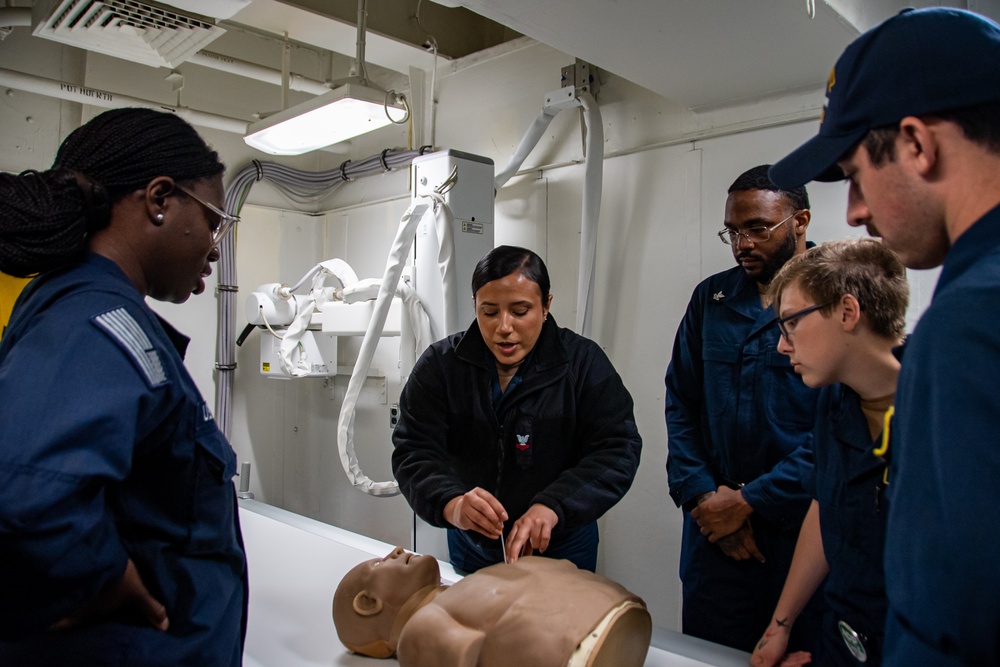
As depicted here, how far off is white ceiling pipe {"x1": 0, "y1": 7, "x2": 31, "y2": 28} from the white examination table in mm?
2395

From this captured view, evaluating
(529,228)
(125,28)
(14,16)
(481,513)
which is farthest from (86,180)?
(14,16)

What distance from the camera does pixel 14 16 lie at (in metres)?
3.04

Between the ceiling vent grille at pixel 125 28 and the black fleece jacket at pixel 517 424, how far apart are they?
1840 millimetres

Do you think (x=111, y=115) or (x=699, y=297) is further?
(x=699, y=297)

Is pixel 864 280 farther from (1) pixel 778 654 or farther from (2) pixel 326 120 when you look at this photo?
(2) pixel 326 120

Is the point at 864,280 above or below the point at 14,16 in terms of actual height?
below

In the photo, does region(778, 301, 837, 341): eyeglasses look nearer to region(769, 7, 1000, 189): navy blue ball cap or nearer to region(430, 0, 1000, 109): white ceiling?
region(769, 7, 1000, 189): navy blue ball cap

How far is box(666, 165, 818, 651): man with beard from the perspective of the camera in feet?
5.96

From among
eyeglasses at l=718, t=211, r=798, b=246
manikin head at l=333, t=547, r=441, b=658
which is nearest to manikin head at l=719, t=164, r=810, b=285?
eyeglasses at l=718, t=211, r=798, b=246

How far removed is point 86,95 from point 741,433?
3543 mm

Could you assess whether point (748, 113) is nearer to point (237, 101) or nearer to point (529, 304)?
point (529, 304)

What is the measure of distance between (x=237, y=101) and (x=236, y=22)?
750 millimetres

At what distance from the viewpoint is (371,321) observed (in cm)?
301

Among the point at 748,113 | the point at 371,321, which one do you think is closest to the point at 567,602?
the point at 371,321
